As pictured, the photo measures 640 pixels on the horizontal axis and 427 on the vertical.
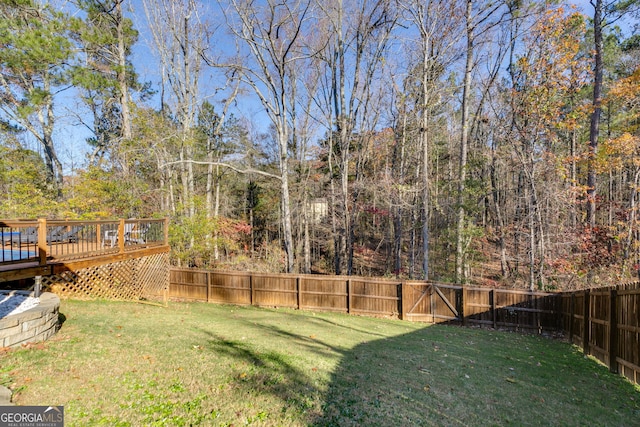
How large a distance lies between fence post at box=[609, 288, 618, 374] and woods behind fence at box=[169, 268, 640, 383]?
1.63 metres

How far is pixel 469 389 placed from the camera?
409 cm

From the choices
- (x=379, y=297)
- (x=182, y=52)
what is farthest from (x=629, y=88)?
(x=182, y=52)

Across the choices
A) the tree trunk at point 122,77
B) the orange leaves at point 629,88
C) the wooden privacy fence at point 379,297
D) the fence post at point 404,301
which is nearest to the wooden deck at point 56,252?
the wooden privacy fence at point 379,297

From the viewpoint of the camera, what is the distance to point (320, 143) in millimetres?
19484

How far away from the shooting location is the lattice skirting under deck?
23.9ft

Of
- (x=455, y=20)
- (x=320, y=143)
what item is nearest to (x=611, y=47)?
(x=455, y=20)

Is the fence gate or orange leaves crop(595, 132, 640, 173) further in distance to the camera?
orange leaves crop(595, 132, 640, 173)

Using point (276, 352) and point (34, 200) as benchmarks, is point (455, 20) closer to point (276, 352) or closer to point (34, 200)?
point (276, 352)

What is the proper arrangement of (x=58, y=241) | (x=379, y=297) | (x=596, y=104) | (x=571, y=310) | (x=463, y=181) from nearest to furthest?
(x=571, y=310) < (x=58, y=241) < (x=379, y=297) < (x=596, y=104) < (x=463, y=181)

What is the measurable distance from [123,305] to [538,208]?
13699 millimetres

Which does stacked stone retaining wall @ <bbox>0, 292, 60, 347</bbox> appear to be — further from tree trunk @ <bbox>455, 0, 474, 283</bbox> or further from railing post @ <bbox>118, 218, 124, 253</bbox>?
tree trunk @ <bbox>455, 0, 474, 283</bbox>

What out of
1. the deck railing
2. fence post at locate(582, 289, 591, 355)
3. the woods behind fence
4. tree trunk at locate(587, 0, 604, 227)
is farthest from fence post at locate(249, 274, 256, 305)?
tree trunk at locate(587, 0, 604, 227)

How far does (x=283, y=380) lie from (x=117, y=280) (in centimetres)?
711

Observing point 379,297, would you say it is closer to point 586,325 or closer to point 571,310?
point 571,310
